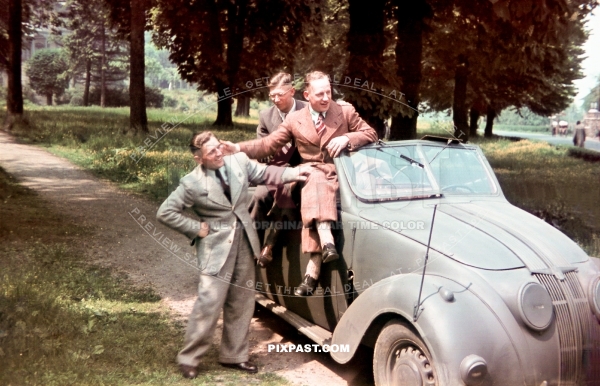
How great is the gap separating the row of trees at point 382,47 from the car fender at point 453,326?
3837 millimetres

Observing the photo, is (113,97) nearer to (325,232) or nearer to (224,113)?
(224,113)

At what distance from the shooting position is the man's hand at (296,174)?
5098 millimetres

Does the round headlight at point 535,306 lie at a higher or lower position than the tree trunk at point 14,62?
lower

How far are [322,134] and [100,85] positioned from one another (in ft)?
153

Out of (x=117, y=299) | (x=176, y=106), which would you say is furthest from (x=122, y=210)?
(x=176, y=106)

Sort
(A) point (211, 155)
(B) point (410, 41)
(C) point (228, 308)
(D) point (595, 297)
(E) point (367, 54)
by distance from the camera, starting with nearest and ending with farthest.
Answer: (D) point (595, 297) < (A) point (211, 155) < (C) point (228, 308) < (E) point (367, 54) < (B) point (410, 41)

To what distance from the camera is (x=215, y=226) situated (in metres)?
5.04

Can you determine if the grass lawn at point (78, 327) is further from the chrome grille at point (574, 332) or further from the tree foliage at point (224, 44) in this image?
the tree foliage at point (224, 44)

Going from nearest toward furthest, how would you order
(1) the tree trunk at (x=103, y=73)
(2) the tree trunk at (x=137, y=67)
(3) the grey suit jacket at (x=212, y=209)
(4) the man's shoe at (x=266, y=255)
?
1. (3) the grey suit jacket at (x=212, y=209)
2. (4) the man's shoe at (x=266, y=255)
3. (2) the tree trunk at (x=137, y=67)
4. (1) the tree trunk at (x=103, y=73)

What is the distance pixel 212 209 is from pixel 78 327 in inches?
70.8

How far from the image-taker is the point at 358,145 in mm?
5250

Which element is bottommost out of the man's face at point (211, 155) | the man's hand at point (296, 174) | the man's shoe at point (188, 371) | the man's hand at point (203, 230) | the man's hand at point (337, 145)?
the man's shoe at point (188, 371)

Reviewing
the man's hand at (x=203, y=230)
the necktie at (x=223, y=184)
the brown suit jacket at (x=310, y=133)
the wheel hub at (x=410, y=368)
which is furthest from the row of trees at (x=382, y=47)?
the wheel hub at (x=410, y=368)

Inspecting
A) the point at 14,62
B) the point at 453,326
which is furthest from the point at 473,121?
the point at 453,326
